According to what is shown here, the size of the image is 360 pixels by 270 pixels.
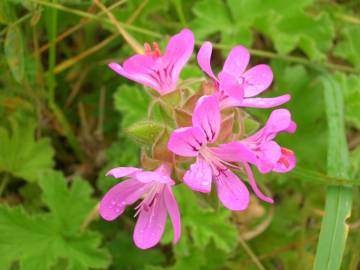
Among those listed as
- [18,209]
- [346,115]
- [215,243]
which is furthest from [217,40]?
[18,209]

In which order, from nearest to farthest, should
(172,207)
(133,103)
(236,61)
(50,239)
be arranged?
1. (172,207)
2. (236,61)
3. (50,239)
4. (133,103)

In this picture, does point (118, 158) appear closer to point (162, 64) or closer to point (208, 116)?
point (162, 64)

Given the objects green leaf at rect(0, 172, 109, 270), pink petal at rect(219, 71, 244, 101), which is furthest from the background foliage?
pink petal at rect(219, 71, 244, 101)

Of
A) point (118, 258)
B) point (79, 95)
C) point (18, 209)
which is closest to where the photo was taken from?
point (18, 209)

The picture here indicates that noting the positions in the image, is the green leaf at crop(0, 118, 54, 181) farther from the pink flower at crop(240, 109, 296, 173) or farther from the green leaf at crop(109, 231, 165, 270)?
the pink flower at crop(240, 109, 296, 173)

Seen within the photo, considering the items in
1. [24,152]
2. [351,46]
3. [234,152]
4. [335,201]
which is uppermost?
[234,152]

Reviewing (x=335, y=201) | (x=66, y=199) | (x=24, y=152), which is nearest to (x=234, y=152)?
(x=335, y=201)

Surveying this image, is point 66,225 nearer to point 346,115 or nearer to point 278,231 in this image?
point 278,231
